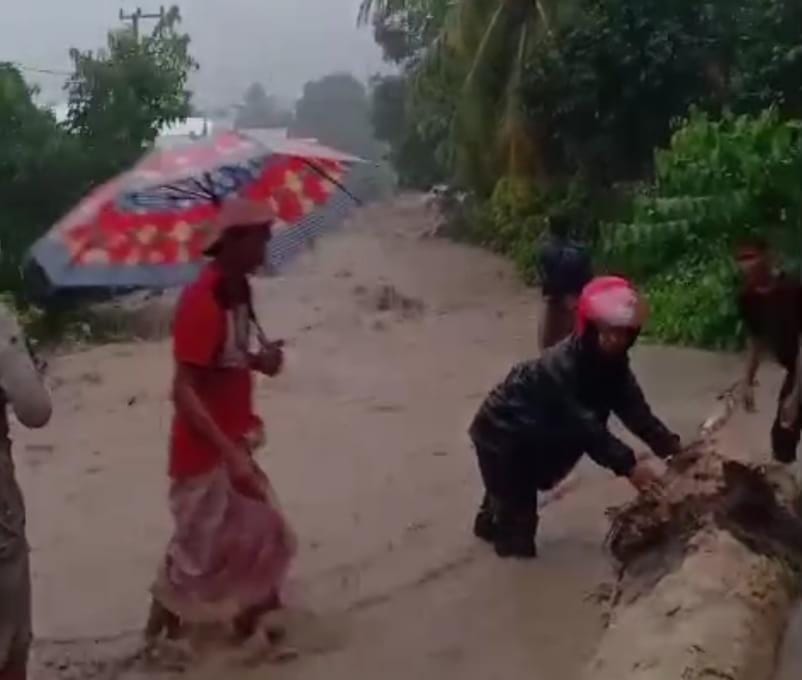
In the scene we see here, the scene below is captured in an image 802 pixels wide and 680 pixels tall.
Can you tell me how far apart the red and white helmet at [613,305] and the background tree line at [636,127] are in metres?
5.27

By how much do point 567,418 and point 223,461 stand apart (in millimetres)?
1399

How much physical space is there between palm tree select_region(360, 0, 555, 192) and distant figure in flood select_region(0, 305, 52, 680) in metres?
16.6

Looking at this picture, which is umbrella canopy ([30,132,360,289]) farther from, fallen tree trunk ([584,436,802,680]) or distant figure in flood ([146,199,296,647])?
fallen tree trunk ([584,436,802,680])

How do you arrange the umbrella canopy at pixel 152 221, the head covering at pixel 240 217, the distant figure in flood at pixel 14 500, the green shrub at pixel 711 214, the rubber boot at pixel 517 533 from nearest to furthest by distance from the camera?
the distant figure in flood at pixel 14 500, the head covering at pixel 240 217, the umbrella canopy at pixel 152 221, the rubber boot at pixel 517 533, the green shrub at pixel 711 214

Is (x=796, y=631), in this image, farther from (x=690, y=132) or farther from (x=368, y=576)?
(x=690, y=132)

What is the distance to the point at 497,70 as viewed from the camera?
21.0 metres

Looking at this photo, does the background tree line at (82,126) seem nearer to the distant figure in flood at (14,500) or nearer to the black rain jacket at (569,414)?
the black rain jacket at (569,414)

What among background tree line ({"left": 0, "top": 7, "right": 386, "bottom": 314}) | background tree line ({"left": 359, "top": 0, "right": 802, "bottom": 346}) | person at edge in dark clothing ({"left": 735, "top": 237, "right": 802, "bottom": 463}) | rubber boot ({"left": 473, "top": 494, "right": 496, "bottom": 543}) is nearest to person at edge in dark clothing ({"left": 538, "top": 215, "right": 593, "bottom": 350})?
person at edge in dark clothing ({"left": 735, "top": 237, "right": 802, "bottom": 463})

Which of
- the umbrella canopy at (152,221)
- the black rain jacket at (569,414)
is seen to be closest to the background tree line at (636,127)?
the black rain jacket at (569,414)

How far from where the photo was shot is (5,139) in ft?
67.3

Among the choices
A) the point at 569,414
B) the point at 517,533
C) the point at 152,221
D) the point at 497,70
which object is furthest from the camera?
the point at 497,70

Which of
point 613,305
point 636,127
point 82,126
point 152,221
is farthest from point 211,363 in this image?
point 82,126

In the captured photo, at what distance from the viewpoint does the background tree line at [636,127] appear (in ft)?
43.5

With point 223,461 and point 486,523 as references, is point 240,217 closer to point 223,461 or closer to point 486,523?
point 223,461
